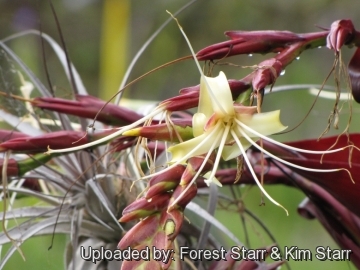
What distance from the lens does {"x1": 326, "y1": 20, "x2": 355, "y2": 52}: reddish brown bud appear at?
27 cm

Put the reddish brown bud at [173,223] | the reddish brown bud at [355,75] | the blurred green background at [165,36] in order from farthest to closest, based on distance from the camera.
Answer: the blurred green background at [165,36], the reddish brown bud at [355,75], the reddish brown bud at [173,223]

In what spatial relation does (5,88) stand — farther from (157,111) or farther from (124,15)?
(124,15)

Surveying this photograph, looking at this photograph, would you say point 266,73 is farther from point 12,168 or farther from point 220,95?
point 12,168

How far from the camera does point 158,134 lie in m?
0.22

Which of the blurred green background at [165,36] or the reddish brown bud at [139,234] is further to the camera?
the blurred green background at [165,36]

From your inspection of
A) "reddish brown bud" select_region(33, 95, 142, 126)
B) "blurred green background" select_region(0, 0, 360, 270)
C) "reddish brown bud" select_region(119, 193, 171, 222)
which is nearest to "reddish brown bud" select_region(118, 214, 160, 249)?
"reddish brown bud" select_region(119, 193, 171, 222)

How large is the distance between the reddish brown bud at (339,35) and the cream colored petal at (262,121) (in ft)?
0.21

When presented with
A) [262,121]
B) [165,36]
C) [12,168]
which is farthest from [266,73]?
[165,36]

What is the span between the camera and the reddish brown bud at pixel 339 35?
268mm

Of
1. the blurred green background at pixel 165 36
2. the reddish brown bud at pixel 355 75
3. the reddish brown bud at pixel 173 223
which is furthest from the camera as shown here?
the blurred green background at pixel 165 36

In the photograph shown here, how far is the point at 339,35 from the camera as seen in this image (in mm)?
271

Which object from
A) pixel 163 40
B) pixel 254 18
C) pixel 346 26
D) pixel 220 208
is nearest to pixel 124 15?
pixel 163 40

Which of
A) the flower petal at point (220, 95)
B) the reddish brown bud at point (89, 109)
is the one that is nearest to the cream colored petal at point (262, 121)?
the flower petal at point (220, 95)

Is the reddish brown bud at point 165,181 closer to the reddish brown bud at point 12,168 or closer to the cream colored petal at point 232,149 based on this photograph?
the cream colored petal at point 232,149
